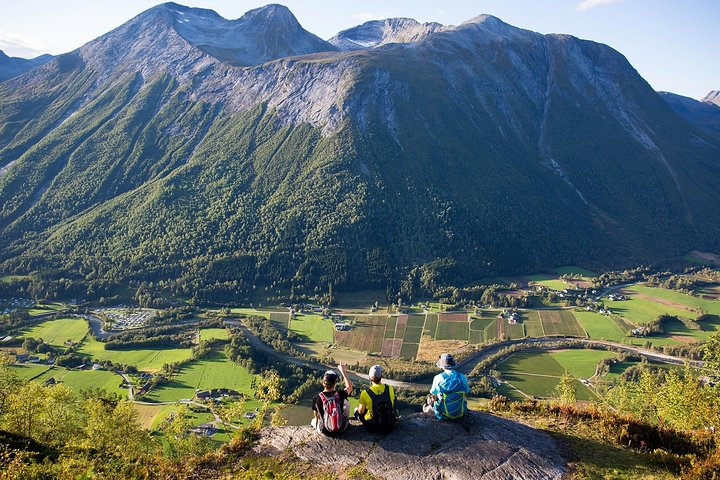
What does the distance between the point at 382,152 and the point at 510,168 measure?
5855 centimetres

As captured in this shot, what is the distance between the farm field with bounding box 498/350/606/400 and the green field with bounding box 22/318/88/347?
92.8 meters

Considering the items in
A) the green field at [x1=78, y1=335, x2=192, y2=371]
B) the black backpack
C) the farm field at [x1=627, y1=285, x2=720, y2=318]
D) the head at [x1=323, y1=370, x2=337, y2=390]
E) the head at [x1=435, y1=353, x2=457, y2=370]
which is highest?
the head at [x1=435, y1=353, x2=457, y2=370]

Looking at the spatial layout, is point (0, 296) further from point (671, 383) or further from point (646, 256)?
point (646, 256)

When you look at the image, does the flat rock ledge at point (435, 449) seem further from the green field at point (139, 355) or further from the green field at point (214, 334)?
the green field at point (214, 334)

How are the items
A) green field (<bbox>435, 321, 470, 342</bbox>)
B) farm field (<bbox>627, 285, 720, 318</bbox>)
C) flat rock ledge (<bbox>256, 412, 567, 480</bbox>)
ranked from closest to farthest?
flat rock ledge (<bbox>256, 412, 567, 480</bbox>) → green field (<bbox>435, 321, 470, 342</bbox>) → farm field (<bbox>627, 285, 720, 318</bbox>)

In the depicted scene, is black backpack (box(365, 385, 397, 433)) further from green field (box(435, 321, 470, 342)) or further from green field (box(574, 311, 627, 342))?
green field (box(574, 311, 627, 342))

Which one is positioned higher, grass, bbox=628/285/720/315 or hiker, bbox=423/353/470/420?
hiker, bbox=423/353/470/420

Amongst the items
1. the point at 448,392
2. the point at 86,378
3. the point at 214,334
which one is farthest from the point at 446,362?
the point at 214,334

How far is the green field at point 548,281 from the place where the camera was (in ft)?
426

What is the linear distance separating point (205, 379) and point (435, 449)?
2827 inches

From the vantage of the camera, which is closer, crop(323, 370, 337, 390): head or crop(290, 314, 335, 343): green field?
crop(323, 370, 337, 390): head

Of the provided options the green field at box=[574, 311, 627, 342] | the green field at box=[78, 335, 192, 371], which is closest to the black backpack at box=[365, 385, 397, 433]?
the green field at box=[78, 335, 192, 371]

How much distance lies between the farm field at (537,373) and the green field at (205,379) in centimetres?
4897

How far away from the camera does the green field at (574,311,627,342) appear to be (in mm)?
98375
